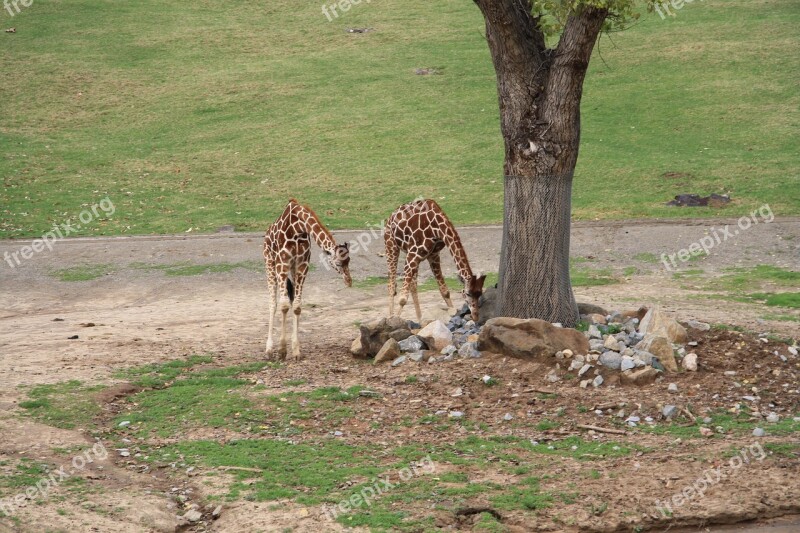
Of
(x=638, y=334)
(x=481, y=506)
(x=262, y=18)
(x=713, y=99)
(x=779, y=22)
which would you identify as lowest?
(x=481, y=506)

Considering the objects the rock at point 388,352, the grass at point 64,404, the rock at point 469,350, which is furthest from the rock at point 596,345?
the grass at point 64,404

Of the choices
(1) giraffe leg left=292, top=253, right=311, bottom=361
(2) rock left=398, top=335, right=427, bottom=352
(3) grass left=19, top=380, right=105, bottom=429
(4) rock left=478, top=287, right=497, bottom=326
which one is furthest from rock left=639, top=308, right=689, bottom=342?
(3) grass left=19, top=380, right=105, bottom=429

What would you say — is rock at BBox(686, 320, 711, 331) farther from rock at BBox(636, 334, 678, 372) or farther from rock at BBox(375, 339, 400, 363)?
rock at BBox(375, 339, 400, 363)

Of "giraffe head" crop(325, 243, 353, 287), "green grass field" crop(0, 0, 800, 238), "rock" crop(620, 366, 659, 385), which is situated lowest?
"rock" crop(620, 366, 659, 385)

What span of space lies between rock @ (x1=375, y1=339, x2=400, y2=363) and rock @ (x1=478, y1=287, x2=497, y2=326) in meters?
1.56

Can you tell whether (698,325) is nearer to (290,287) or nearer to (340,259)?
(340,259)

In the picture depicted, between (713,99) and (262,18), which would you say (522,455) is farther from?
(262,18)

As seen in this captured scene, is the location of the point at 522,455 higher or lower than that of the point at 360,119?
lower

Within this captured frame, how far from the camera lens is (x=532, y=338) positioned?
1179 centimetres

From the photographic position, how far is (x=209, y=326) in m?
15.4

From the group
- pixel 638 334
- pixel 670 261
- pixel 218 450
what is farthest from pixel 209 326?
pixel 670 261

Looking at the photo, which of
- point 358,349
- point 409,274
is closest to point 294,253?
point 358,349

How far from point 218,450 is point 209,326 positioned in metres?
5.81

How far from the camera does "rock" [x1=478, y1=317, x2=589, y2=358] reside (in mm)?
11711
